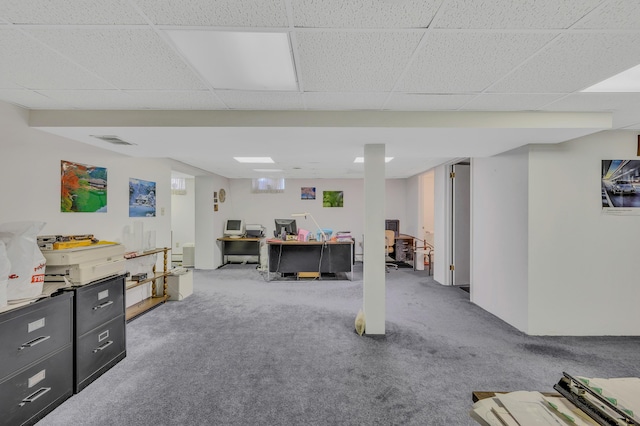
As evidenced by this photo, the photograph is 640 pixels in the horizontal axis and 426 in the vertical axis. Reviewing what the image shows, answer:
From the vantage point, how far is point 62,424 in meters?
1.92

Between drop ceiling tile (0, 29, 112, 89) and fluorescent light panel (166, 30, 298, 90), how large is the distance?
33.2 inches

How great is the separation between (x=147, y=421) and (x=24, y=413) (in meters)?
0.81

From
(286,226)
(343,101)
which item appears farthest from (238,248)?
(343,101)

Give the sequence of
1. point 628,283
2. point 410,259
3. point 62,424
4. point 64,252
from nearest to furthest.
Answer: point 62,424
point 64,252
point 628,283
point 410,259

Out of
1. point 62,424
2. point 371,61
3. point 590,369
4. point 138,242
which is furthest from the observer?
point 138,242

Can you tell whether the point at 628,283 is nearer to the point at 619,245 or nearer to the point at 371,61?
the point at 619,245

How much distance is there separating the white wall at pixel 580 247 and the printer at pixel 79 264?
189 inches

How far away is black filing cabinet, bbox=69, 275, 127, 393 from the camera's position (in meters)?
2.30

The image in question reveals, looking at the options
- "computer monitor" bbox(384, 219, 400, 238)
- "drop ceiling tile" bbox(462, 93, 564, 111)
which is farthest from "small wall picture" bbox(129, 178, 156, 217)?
"computer monitor" bbox(384, 219, 400, 238)

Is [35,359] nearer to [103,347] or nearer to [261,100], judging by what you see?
[103,347]

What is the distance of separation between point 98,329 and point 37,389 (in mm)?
583

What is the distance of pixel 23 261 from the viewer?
197cm

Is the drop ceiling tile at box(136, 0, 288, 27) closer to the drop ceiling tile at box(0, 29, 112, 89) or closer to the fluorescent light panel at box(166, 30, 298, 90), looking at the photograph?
the fluorescent light panel at box(166, 30, 298, 90)

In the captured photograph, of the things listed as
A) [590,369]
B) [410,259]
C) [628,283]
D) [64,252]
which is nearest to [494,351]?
[590,369]
